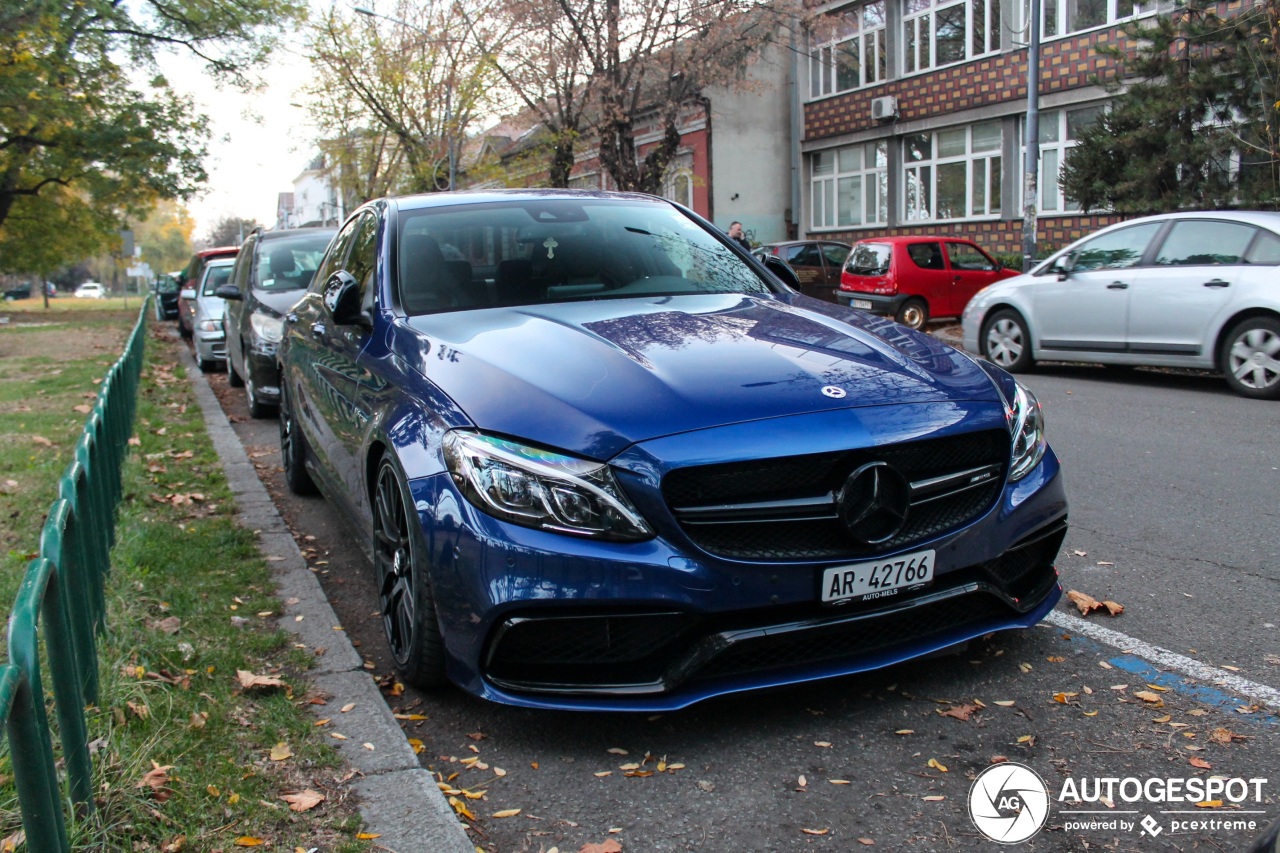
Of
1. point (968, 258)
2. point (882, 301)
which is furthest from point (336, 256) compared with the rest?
point (968, 258)

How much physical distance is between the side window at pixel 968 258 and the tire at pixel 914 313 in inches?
42.6

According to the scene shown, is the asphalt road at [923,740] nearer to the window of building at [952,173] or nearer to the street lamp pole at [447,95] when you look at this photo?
the window of building at [952,173]

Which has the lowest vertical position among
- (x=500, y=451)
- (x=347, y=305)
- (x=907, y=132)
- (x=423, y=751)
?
(x=423, y=751)

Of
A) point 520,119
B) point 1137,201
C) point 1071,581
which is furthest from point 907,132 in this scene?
point 1071,581

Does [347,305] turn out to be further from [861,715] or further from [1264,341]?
[1264,341]

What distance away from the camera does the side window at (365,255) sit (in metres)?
4.89

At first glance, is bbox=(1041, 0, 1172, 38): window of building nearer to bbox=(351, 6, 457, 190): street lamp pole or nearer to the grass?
bbox=(351, 6, 457, 190): street lamp pole

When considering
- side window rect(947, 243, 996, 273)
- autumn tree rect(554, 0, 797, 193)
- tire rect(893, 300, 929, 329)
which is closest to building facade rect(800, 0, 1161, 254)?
autumn tree rect(554, 0, 797, 193)

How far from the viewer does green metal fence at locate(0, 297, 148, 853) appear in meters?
2.05

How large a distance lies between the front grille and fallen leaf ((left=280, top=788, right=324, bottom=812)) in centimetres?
118

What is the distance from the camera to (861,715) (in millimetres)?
3414

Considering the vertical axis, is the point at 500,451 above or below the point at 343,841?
above

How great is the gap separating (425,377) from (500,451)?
67 cm

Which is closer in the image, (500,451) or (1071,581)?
(500,451)
